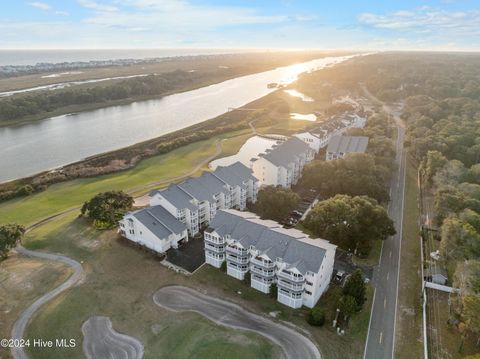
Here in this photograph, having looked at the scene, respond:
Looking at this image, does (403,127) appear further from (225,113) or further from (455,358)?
(455,358)

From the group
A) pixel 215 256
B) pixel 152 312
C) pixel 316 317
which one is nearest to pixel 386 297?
pixel 316 317

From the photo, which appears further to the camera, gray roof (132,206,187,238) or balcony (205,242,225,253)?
gray roof (132,206,187,238)

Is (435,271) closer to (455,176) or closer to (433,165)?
(455,176)

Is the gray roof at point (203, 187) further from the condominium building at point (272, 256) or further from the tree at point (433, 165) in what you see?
the tree at point (433, 165)

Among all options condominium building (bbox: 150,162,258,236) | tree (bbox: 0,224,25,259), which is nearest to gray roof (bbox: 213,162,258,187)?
condominium building (bbox: 150,162,258,236)

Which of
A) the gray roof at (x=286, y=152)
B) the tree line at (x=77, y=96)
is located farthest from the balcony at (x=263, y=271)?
the tree line at (x=77, y=96)

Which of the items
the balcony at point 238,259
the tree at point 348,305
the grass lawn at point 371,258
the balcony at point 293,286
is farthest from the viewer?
the grass lawn at point 371,258

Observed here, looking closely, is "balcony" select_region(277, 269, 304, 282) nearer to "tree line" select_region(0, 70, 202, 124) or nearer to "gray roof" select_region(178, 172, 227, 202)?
"gray roof" select_region(178, 172, 227, 202)
